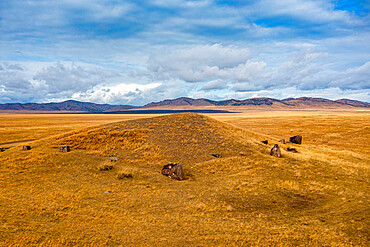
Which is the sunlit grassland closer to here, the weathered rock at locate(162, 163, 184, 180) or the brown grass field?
the brown grass field

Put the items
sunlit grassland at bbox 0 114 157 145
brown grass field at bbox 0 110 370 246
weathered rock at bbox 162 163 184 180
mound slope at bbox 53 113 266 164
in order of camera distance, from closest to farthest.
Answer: brown grass field at bbox 0 110 370 246 < weathered rock at bbox 162 163 184 180 < mound slope at bbox 53 113 266 164 < sunlit grassland at bbox 0 114 157 145

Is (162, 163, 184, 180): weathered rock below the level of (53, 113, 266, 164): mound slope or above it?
below

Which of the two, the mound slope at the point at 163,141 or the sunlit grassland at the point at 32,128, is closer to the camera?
the mound slope at the point at 163,141

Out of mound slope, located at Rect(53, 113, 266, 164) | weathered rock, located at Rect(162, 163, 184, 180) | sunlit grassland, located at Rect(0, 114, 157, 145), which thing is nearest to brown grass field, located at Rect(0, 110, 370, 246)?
mound slope, located at Rect(53, 113, 266, 164)

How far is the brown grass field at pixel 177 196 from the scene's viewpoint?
10.1m

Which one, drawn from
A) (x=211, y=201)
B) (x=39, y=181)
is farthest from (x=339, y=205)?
(x=39, y=181)

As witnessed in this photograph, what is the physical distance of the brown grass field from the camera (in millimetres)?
10109

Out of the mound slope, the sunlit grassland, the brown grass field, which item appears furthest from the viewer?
the sunlit grassland

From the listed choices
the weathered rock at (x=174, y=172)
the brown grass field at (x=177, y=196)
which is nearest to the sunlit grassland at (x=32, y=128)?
the brown grass field at (x=177, y=196)

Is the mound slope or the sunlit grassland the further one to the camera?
the sunlit grassland

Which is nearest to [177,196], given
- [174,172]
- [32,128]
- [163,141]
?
[174,172]

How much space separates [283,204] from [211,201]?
492cm

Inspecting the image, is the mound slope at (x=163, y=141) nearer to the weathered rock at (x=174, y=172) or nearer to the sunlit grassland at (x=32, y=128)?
the weathered rock at (x=174, y=172)

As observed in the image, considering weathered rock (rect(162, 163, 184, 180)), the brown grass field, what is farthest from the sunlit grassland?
weathered rock (rect(162, 163, 184, 180))
